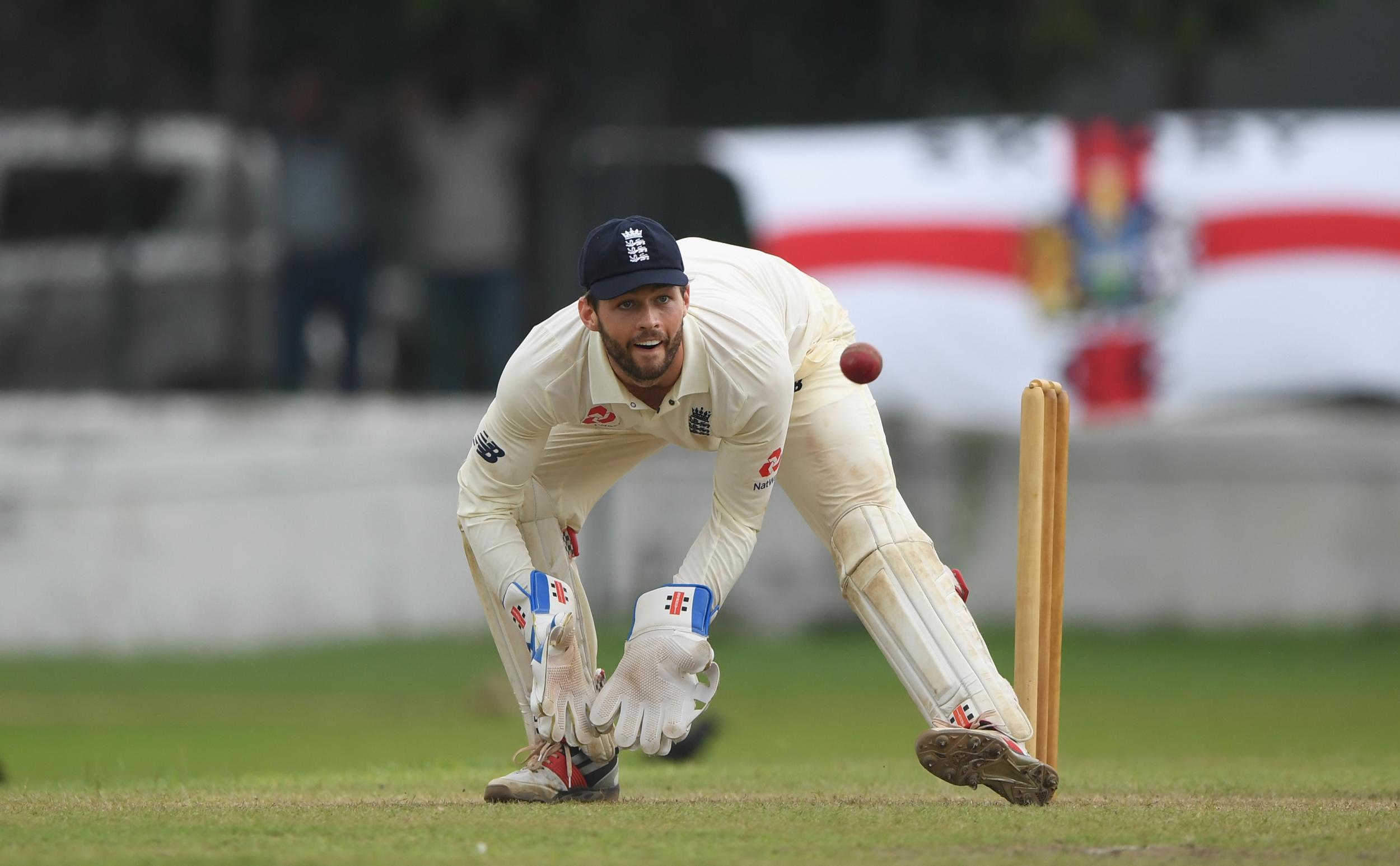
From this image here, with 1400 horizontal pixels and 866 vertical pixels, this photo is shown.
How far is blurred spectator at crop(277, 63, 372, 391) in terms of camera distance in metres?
11.1

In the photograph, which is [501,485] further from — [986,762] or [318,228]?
[318,228]

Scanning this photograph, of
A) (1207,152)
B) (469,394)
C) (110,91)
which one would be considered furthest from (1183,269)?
(110,91)

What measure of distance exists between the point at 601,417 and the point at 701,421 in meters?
0.25

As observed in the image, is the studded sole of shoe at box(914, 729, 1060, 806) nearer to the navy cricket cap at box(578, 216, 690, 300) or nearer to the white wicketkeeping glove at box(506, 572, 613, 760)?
the white wicketkeeping glove at box(506, 572, 613, 760)

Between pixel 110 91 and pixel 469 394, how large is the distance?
2.53m

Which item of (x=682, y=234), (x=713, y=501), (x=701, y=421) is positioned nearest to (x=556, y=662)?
(x=713, y=501)

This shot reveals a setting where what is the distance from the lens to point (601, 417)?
4898mm

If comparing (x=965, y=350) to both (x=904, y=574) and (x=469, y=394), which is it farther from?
(x=904, y=574)

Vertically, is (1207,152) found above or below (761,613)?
above

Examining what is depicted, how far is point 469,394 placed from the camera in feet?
37.2

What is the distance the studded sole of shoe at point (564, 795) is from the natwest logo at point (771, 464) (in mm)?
935

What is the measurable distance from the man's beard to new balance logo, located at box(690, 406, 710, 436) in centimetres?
16

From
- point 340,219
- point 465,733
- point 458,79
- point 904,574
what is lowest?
point 465,733

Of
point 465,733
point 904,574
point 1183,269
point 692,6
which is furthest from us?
point 692,6
